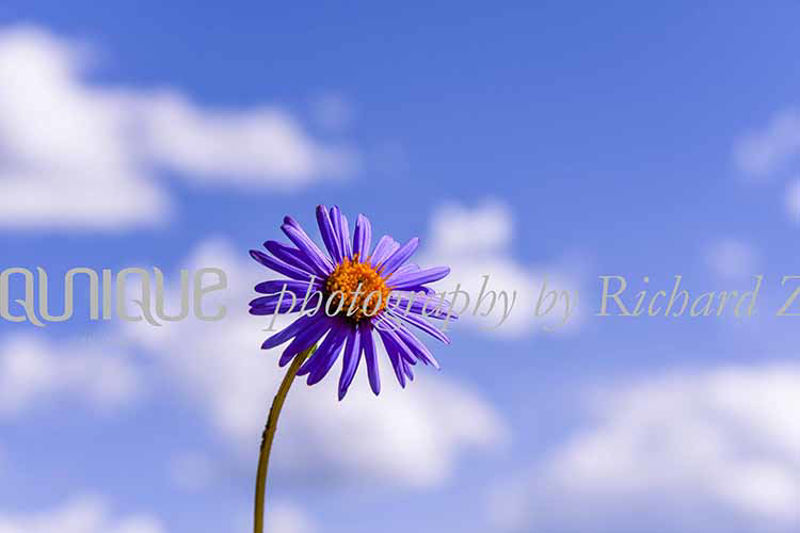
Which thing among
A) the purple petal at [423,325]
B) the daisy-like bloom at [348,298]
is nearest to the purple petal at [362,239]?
the daisy-like bloom at [348,298]

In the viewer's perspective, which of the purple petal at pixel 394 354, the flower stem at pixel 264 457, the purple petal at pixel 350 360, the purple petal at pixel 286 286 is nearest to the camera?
the flower stem at pixel 264 457

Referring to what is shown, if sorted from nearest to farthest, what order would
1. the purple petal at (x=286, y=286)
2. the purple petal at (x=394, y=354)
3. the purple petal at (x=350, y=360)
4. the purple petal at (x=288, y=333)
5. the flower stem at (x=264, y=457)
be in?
the flower stem at (x=264, y=457)
the purple petal at (x=288, y=333)
the purple petal at (x=286, y=286)
the purple petal at (x=350, y=360)
the purple petal at (x=394, y=354)

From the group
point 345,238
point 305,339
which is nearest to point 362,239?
point 345,238

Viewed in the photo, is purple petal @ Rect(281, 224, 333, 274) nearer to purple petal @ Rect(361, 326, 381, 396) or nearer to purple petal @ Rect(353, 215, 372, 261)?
purple petal @ Rect(353, 215, 372, 261)

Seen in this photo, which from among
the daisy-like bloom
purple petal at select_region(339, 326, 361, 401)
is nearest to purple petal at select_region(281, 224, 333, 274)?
the daisy-like bloom

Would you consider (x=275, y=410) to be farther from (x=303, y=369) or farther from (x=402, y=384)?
(x=402, y=384)

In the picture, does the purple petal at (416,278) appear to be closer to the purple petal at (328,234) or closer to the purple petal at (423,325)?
the purple petal at (423,325)

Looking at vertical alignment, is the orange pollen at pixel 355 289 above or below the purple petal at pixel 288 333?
above

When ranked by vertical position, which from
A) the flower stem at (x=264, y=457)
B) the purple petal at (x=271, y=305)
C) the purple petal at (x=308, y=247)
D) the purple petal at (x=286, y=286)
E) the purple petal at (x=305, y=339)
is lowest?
the flower stem at (x=264, y=457)
